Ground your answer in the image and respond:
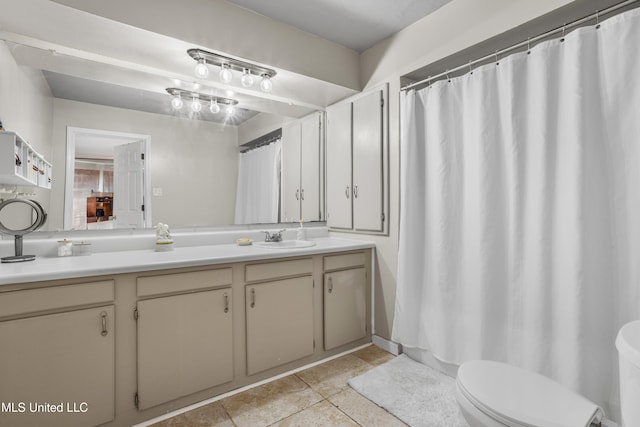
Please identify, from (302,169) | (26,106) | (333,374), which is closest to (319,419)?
(333,374)

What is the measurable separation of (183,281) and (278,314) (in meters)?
0.67

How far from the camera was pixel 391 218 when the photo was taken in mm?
2488

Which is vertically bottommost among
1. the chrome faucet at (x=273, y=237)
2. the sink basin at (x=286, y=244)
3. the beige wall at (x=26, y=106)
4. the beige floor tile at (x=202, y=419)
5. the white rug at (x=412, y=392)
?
the beige floor tile at (x=202, y=419)

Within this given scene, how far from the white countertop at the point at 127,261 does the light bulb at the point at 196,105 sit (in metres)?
1.06

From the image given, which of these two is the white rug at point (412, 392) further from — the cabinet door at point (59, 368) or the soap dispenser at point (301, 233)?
the cabinet door at point (59, 368)

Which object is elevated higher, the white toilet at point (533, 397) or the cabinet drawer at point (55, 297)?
the cabinet drawer at point (55, 297)

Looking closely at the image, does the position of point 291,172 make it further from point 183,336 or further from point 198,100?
point 183,336

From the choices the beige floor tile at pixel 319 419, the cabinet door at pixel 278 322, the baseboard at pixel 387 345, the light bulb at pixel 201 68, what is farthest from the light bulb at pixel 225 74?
the baseboard at pixel 387 345

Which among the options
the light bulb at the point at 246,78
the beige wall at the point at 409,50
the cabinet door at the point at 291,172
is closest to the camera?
the beige wall at the point at 409,50

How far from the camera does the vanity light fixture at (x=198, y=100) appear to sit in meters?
2.36

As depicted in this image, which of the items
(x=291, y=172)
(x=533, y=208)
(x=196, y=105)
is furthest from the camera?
(x=291, y=172)

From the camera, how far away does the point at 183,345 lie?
5.71ft

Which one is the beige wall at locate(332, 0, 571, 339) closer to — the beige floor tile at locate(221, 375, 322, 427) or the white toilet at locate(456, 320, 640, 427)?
the beige floor tile at locate(221, 375, 322, 427)

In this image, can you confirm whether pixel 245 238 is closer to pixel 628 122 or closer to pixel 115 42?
pixel 115 42
